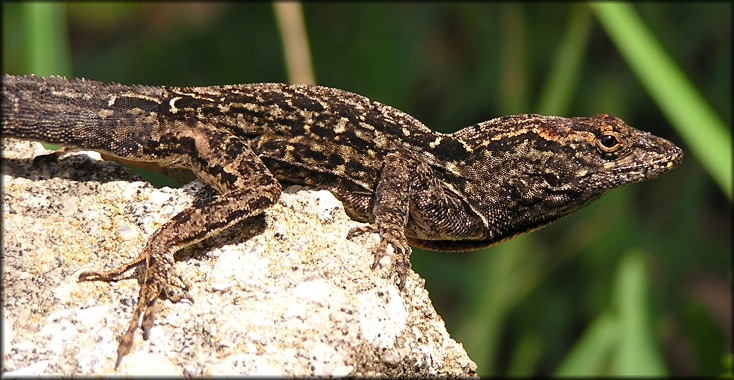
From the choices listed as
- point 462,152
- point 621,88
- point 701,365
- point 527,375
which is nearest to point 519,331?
point 527,375

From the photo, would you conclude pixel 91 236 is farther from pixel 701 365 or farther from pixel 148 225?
pixel 701 365

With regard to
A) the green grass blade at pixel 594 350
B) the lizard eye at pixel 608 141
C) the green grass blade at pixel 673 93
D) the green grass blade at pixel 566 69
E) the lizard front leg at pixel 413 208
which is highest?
the green grass blade at pixel 566 69

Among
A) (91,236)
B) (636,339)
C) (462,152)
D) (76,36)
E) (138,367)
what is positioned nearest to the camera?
(138,367)

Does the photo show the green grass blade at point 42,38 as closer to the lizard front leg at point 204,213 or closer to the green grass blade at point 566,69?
the lizard front leg at point 204,213

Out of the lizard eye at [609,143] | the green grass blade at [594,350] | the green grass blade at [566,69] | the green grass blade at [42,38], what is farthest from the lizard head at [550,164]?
the green grass blade at [42,38]

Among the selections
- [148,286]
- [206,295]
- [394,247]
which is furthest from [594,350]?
[148,286]

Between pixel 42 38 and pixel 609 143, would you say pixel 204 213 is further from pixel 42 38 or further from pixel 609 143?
pixel 42 38
